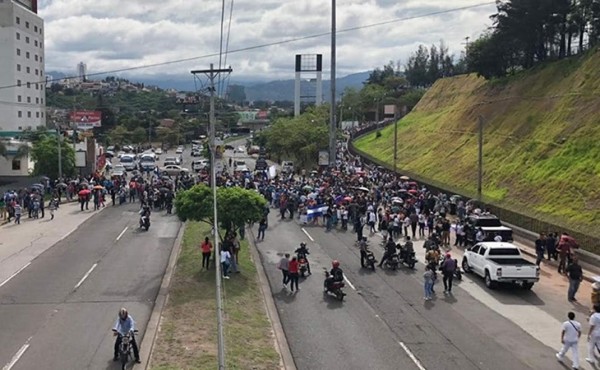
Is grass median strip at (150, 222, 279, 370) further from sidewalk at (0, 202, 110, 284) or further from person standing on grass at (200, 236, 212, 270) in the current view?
sidewalk at (0, 202, 110, 284)

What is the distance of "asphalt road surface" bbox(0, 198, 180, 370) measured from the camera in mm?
16516

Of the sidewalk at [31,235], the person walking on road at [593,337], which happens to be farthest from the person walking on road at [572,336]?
the sidewalk at [31,235]

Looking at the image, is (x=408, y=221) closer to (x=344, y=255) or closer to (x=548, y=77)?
(x=344, y=255)

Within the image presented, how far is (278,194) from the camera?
146ft

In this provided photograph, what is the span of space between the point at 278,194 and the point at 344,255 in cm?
1551

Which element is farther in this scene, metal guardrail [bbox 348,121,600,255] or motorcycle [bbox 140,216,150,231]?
motorcycle [bbox 140,216,150,231]

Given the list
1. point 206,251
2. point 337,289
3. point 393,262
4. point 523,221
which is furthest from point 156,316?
point 523,221

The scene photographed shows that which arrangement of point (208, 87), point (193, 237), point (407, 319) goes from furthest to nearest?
point (193, 237) → point (208, 87) → point (407, 319)

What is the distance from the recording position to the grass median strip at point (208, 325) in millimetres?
15523

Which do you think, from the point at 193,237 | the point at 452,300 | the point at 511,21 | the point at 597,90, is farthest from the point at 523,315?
the point at 511,21

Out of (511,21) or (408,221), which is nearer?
(408,221)

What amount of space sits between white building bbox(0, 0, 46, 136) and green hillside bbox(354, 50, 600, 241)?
5526cm

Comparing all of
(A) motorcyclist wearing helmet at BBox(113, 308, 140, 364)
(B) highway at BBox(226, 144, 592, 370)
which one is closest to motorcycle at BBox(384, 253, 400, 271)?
(B) highway at BBox(226, 144, 592, 370)

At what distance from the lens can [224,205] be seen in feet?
85.0
